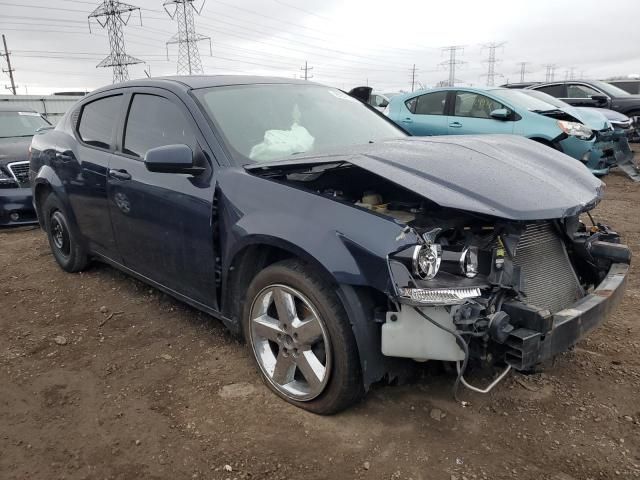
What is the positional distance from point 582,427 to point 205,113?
8.49 feet

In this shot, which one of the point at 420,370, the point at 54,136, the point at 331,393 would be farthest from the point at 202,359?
the point at 54,136

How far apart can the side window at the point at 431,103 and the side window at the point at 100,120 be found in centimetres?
647

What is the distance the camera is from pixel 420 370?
2.55 meters

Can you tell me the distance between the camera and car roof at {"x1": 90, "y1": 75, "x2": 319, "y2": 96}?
327cm

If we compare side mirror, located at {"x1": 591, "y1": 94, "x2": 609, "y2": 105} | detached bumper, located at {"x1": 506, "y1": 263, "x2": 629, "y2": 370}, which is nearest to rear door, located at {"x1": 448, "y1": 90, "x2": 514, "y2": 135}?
side mirror, located at {"x1": 591, "y1": 94, "x2": 609, "y2": 105}

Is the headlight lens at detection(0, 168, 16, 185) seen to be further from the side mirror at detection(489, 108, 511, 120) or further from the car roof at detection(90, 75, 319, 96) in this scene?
the side mirror at detection(489, 108, 511, 120)

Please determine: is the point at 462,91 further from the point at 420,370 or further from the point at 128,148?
the point at 420,370

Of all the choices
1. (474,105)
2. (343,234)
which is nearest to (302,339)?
(343,234)

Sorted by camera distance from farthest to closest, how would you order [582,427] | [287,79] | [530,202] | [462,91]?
[462,91] < [287,79] < [582,427] < [530,202]

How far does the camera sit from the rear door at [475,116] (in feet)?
27.4

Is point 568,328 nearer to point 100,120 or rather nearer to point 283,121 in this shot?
point 283,121

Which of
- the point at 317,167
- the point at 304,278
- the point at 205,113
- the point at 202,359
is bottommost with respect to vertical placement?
the point at 202,359

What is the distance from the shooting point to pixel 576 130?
8.02 metres

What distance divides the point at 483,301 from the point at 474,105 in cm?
739
